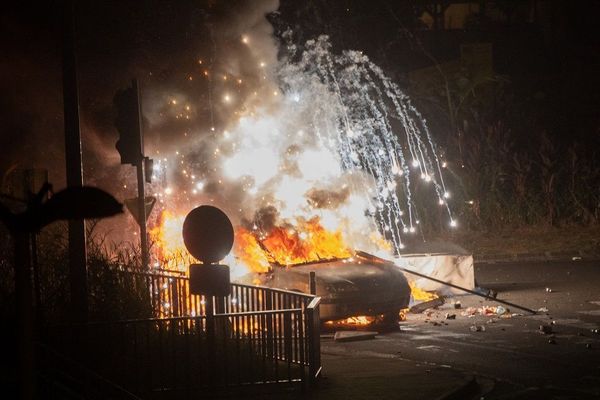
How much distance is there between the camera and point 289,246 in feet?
50.7

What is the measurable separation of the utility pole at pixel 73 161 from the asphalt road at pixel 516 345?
4004 millimetres

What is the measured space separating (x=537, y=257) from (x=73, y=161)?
60.5 ft

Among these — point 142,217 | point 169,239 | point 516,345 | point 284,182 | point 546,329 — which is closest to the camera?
point 516,345

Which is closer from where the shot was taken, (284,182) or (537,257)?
(284,182)

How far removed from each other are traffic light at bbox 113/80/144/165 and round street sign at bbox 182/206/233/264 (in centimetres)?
402

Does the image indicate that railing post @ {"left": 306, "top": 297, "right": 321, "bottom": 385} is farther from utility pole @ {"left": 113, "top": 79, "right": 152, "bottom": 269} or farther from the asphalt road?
utility pole @ {"left": 113, "top": 79, "right": 152, "bottom": 269}

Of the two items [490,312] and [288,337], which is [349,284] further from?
[288,337]

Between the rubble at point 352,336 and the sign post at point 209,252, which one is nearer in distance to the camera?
the sign post at point 209,252

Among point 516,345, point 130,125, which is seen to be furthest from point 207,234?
point 516,345

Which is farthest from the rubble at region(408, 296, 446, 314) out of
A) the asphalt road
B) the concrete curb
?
the concrete curb

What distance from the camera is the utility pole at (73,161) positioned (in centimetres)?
948

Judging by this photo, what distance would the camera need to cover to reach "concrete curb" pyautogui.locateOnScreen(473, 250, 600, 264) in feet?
81.9

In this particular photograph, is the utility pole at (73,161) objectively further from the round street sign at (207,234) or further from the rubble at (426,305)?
the rubble at (426,305)

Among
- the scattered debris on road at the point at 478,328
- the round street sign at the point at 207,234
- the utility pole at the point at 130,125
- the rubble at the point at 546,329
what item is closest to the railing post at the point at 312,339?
the round street sign at the point at 207,234
